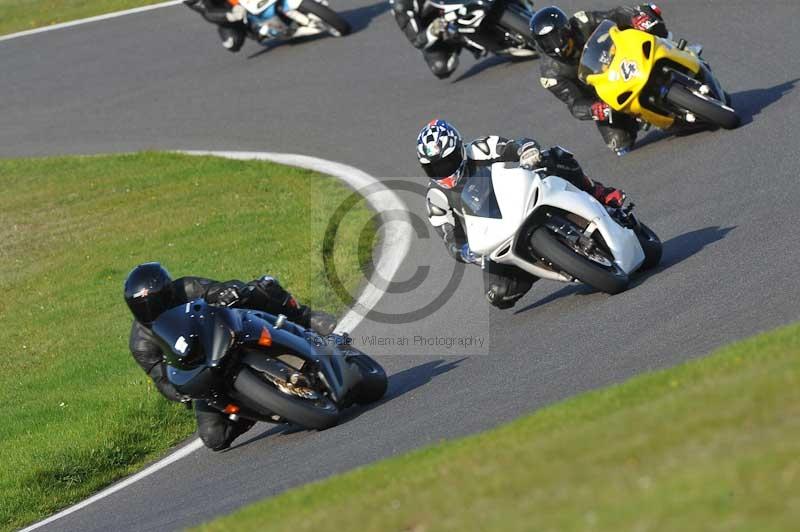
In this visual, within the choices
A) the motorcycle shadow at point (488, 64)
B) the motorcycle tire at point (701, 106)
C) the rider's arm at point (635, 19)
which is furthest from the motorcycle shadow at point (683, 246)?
the motorcycle shadow at point (488, 64)

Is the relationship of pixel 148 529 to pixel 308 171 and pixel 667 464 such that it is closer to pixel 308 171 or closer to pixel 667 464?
pixel 667 464

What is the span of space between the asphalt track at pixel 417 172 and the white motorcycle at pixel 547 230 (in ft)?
0.98

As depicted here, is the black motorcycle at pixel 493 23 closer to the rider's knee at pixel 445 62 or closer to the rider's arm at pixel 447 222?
the rider's knee at pixel 445 62

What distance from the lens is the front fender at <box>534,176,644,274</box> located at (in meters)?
9.93

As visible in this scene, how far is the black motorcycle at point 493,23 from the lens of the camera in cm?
1750

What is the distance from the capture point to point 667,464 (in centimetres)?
516

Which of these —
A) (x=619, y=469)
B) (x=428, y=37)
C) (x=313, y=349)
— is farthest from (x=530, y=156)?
(x=428, y=37)

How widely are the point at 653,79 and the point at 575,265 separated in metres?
3.65

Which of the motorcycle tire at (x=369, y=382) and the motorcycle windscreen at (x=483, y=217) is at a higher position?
the motorcycle windscreen at (x=483, y=217)

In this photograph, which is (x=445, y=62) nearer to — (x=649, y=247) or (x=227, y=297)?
(x=649, y=247)

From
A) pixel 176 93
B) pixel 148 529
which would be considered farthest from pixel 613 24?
pixel 176 93

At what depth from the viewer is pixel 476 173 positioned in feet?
33.7

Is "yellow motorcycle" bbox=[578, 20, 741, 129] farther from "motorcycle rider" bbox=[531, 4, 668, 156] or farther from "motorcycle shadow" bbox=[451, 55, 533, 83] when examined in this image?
"motorcycle shadow" bbox=[451, 55, 533, 83]

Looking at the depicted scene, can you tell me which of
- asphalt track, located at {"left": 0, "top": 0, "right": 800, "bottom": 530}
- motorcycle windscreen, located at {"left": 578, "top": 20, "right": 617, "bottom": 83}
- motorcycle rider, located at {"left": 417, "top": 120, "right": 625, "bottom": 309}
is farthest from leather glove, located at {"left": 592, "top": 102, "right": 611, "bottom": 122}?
motorcycle rider, located at {"left": 417, "top": 120, "right": 625, "bottom": 309}
